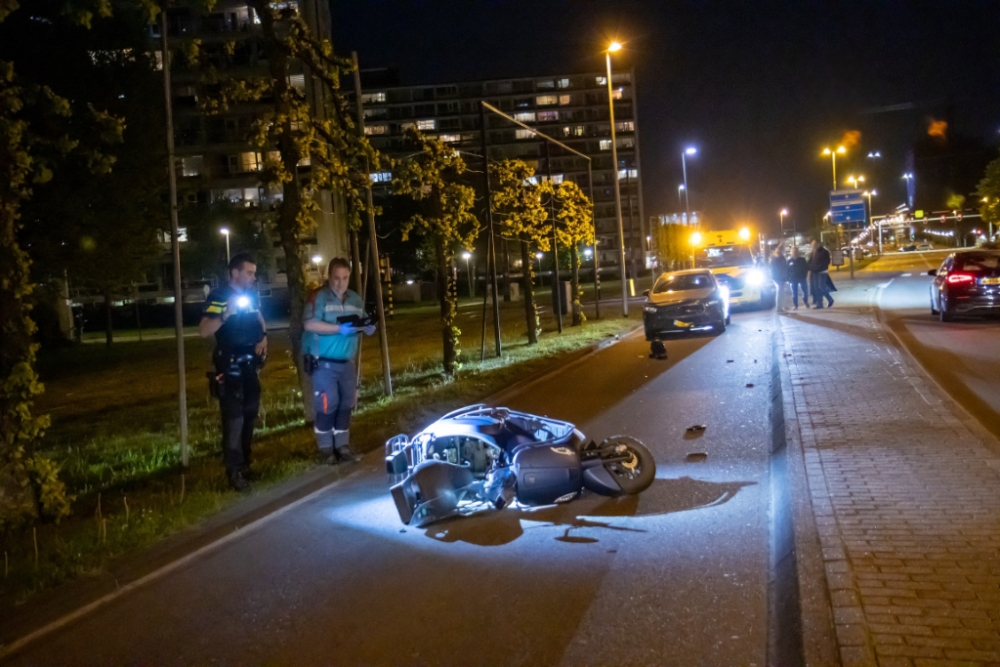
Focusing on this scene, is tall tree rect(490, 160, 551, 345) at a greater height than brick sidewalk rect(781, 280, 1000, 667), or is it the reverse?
tall tree rect(490, 160, 551, 345)

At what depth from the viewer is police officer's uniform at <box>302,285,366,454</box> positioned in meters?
8.81

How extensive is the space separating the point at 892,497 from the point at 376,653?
3.99 meters

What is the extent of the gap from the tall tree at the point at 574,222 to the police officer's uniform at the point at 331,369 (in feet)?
55.7

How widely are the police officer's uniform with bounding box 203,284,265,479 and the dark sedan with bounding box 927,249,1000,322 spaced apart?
16.8 m

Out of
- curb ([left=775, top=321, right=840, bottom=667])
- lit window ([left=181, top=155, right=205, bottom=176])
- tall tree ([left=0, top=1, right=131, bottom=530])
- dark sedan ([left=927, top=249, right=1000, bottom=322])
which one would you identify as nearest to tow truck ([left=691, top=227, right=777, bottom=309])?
dark sedan ([left=927, top=249, right=1000, bottom=322])

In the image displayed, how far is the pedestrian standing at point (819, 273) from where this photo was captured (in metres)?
25.5

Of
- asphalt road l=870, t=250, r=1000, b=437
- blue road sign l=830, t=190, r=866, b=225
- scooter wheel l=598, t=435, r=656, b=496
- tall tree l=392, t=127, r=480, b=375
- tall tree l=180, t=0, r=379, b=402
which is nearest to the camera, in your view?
scooter wheel l=598, t=435, r=656, b=496

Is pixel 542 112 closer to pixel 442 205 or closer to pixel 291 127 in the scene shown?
pixel 442 205

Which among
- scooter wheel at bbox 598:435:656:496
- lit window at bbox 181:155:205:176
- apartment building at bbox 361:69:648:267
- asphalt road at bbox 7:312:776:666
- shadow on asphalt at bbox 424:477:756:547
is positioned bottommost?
asphalt road at bbox 7:312:776:666

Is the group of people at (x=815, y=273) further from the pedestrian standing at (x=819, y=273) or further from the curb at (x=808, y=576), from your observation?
the curb at (x=808, y=576)

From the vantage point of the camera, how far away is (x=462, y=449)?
7.25 metres

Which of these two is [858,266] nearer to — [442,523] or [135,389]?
[135,389]

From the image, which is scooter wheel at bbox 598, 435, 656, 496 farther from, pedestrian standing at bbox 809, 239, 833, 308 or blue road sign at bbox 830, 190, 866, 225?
→ blue road sign at bbox 830, 190, 866, 225

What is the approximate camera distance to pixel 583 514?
7.09 metres
